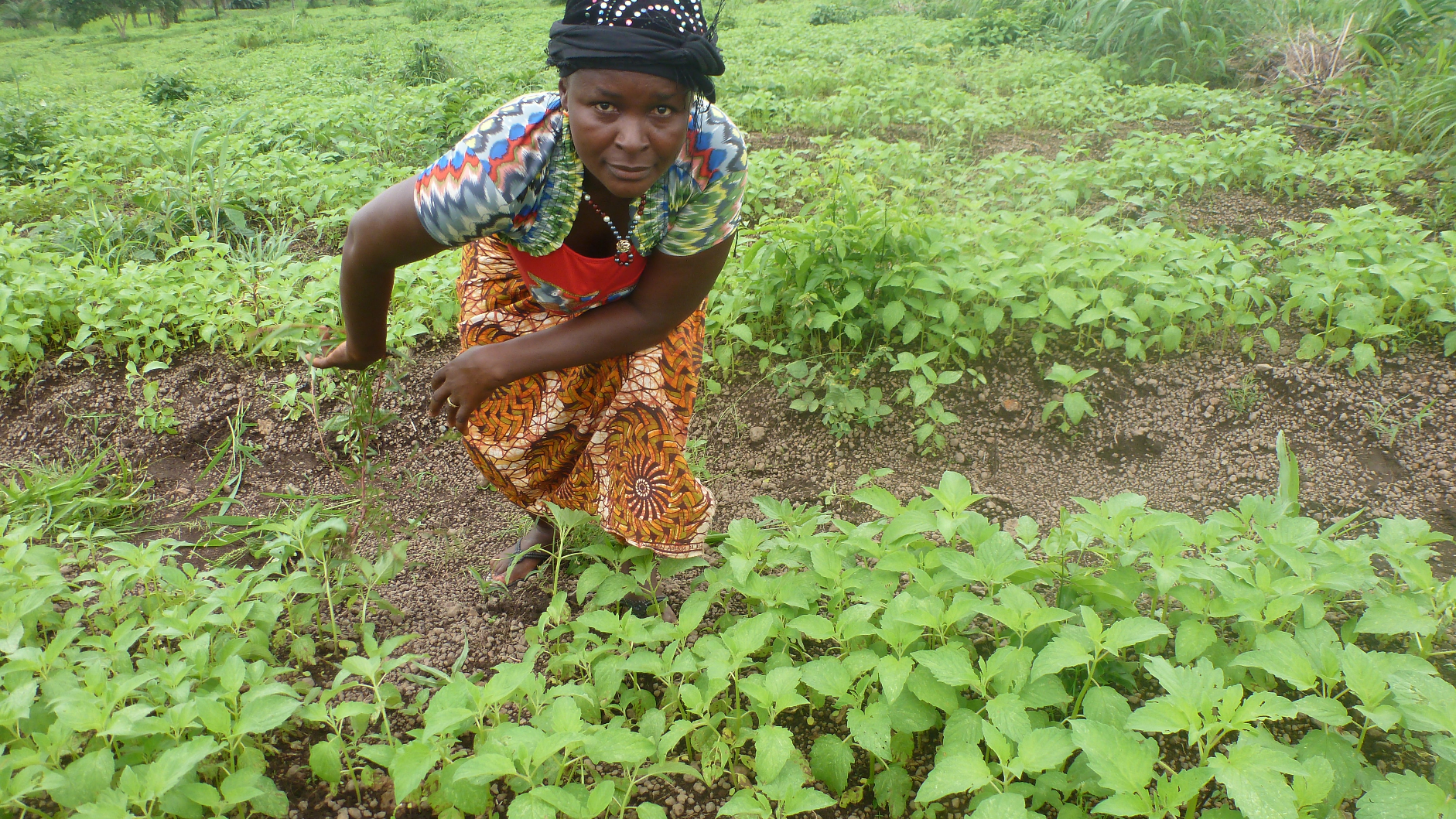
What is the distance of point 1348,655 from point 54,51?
745 inches

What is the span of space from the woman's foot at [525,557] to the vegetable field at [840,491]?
1.8 inches

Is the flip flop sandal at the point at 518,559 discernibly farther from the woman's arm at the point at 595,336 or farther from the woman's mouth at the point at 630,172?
the woman's mouth at the point at 630,172

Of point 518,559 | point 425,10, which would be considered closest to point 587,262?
point 518,559

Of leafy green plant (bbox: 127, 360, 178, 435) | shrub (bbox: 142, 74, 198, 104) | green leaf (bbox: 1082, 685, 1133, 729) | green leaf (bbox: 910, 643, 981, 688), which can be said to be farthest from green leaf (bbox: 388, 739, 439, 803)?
shrub (bbox: 142, 74, 198, 104)

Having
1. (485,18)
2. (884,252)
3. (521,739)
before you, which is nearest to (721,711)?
(521,739)

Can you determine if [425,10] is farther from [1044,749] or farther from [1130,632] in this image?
[1044,749]

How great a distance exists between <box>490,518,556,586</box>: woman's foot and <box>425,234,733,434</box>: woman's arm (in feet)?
1.84

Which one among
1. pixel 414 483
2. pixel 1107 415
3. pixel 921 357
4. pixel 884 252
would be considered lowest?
pixel 414 483

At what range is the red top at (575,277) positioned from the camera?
1779 millimetres

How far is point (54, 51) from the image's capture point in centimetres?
1383

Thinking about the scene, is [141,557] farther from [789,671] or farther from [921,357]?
[921,357]

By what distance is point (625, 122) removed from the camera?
4.83ft

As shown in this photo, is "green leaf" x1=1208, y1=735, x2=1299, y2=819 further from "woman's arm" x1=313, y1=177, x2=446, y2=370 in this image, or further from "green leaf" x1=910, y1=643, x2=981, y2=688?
"woman's arm" x1=313, y1=177, x2=446, y2=370

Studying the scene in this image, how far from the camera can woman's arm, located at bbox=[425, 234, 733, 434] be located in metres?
1.75
